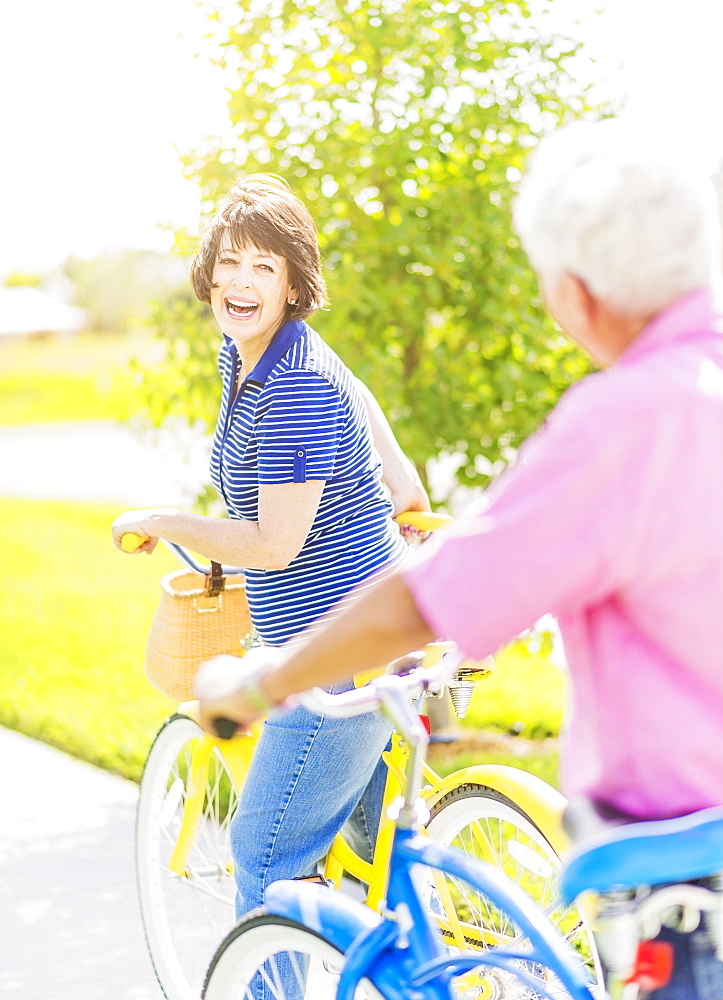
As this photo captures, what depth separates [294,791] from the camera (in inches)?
98.9

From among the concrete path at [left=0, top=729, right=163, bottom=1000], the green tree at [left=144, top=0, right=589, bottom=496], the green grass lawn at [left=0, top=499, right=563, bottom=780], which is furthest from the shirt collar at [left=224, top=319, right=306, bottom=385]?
the green grass lawn at [left=0, top=499, right=563, bottom=780]

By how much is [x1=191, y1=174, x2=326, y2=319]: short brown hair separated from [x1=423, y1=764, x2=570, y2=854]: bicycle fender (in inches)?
37.1

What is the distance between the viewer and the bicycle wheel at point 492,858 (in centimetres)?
245

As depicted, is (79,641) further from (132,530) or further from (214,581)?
(132,530)

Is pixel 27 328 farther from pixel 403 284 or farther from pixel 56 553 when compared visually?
pixel 403 284

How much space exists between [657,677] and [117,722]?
4875 mm

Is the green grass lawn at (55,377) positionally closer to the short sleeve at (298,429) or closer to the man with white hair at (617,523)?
the short sleeve at (298,429)

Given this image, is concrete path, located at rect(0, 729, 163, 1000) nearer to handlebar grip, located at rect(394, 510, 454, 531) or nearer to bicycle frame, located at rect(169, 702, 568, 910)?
bicycle frame, located at rect(169, 702, 568, 910)

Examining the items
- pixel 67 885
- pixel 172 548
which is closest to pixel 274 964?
pixel 172 548

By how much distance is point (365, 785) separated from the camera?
8.75 ft

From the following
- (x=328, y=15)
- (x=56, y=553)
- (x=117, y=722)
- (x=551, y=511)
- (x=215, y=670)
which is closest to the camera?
(x=551, y=511)

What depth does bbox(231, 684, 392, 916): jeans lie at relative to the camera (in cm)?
251

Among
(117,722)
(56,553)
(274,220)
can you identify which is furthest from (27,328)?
(274,220)

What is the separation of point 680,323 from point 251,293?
1230 mm
